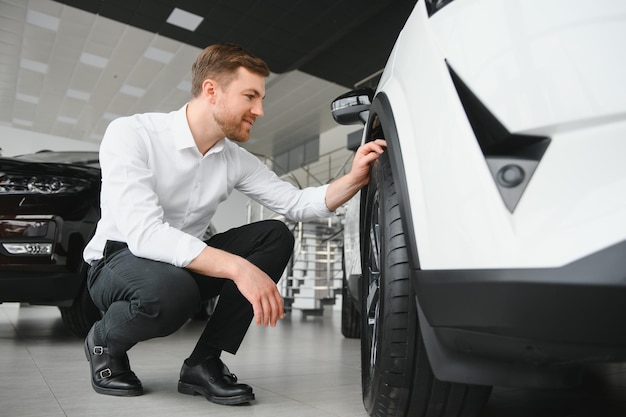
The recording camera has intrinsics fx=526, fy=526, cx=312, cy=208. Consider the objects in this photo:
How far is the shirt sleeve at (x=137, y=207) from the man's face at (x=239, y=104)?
0.26 m

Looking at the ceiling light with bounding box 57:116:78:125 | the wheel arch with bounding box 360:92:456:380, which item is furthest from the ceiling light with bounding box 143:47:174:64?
the wheel arch with bounding box 360:92:456:380

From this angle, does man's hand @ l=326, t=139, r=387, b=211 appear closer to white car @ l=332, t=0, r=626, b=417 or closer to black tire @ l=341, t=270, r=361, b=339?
white car @ l=332, t=0, r=626, b=417

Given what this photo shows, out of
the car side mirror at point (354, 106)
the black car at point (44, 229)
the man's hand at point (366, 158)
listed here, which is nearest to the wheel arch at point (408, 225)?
the man's hand at point (366, 158)

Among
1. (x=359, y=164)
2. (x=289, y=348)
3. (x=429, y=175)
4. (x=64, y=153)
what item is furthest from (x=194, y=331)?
(x=429, y=175)

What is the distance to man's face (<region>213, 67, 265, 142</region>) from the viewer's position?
1.52m

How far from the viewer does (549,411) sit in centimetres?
Result: 130

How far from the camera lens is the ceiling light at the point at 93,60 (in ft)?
30.9

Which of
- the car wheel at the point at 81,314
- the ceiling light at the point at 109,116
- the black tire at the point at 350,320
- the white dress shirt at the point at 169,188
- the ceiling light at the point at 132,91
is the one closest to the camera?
the white dress shirt at the point at 169,188

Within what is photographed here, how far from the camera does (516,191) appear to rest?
2.37 feet

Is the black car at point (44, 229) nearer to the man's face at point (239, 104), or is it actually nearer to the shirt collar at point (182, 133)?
the shirt collar at point (182, 133)

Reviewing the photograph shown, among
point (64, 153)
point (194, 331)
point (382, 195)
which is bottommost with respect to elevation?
point (194, 331)

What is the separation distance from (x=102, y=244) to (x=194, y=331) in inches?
76.9

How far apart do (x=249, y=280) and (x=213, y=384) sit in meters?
0.38

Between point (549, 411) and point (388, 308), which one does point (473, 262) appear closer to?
point (388, 308)
